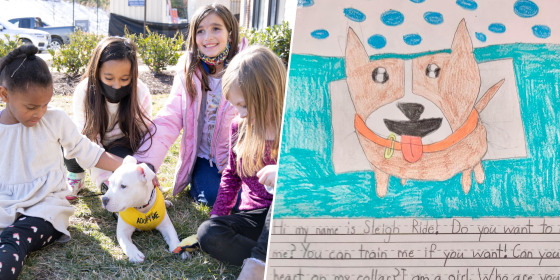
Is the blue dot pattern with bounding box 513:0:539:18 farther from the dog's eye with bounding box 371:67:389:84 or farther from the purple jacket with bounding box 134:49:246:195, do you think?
the purple jacket with bounding box 134:49:246:195

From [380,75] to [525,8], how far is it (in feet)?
1.98

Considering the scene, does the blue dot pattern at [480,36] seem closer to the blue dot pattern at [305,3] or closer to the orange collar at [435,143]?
the orange collar at [435,143]

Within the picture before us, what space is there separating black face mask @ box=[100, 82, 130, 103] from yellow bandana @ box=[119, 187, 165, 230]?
0.77 metres

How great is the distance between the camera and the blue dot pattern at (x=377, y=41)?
180 cm

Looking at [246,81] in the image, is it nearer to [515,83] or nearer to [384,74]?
[384,74]

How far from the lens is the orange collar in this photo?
1755 millimetres

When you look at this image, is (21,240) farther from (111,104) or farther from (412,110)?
(412,110)

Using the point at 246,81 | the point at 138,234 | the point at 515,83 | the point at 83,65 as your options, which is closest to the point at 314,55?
the point at 246,81

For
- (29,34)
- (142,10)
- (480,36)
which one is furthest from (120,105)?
(142,10)

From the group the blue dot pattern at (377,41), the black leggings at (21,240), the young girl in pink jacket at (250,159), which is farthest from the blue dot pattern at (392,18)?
the black leggings at (21,240)

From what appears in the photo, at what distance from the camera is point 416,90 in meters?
1.80

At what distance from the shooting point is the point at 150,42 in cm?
836

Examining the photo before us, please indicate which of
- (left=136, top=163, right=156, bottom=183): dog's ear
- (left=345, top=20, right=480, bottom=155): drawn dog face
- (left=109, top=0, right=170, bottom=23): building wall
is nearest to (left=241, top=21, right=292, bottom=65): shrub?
(left=136, top=163, right=156, bottom=183): dog's ear

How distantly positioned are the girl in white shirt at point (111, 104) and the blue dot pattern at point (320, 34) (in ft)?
5.61
